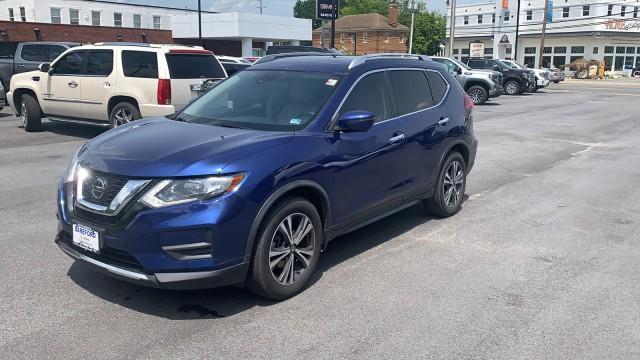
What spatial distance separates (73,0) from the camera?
6053 centimetres

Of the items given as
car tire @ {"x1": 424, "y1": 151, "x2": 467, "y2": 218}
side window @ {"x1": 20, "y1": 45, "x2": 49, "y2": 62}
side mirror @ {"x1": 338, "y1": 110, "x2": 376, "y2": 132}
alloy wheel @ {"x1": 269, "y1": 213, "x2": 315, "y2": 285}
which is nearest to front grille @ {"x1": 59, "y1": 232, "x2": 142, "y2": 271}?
alloy wheel @ {"x1": 269, "y1": 213, "x2": 315, "y2": 285}

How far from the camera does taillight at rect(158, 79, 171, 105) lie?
402 inches

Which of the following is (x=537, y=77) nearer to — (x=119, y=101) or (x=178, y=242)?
(x=119, y=101)

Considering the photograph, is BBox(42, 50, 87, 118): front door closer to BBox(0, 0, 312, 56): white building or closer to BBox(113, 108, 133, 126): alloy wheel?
BBox(113, 108, 133, 126): alloy wheel

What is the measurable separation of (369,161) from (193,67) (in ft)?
22.6

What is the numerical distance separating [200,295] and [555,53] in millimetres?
79382

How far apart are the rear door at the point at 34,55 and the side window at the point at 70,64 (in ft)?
19.6

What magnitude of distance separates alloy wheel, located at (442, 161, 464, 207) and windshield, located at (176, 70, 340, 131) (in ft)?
7.09

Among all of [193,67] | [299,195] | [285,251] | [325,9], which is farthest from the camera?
[325,9]

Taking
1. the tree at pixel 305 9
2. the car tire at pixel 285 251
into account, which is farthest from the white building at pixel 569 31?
the car tire at pixel 285 251

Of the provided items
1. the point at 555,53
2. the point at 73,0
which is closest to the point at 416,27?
the point at 555,53

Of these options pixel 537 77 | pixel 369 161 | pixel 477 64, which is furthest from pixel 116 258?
pixel 537 77

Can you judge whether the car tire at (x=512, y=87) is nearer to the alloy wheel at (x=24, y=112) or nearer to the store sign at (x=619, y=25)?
the alloy wheel at (x=24, y=112)

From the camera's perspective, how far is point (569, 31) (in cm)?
7281
